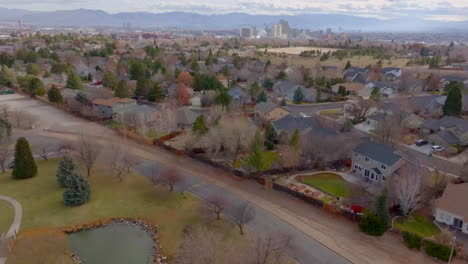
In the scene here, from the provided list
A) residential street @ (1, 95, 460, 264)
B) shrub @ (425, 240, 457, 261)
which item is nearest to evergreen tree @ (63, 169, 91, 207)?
residential street @ (1, 95, 460, 264)

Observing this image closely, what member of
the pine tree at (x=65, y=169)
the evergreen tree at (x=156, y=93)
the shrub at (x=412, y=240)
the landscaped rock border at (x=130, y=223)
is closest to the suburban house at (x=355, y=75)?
the evergreen tree at (x=156, y=93)

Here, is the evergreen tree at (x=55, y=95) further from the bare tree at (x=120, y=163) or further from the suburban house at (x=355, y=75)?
the suburban house at (x=355, y=75)

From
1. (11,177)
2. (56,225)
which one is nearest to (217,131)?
(56,225)

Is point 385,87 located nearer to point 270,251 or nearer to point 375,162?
point 375,162

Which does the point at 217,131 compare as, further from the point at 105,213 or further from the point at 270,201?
the point at 105,213

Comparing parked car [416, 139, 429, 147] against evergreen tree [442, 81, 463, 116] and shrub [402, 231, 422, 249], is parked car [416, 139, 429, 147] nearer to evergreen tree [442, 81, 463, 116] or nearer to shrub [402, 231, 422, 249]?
evergreen tree [442, 81, 463, 116]

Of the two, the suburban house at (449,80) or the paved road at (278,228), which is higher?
the suburban house at (449,80)

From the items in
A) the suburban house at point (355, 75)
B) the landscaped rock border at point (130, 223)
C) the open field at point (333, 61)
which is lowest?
the landscaped rock border at point (130, 223)

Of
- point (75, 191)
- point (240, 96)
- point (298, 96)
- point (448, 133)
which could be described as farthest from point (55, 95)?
point (448, 133)
